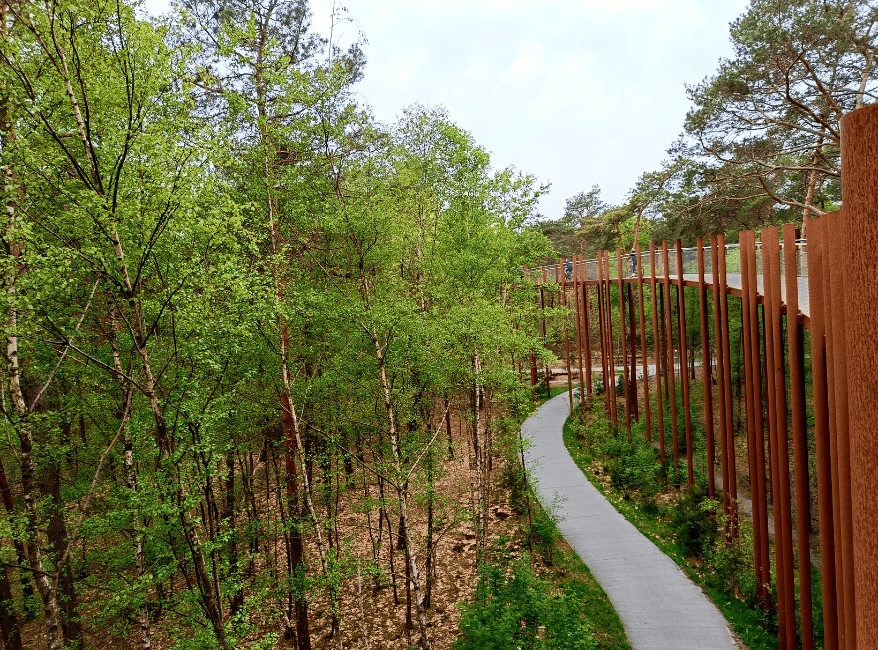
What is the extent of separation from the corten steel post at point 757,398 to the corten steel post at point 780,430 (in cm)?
82

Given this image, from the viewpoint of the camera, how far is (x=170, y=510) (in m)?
5.49

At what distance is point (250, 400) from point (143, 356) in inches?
147

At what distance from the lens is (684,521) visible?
34.2ft

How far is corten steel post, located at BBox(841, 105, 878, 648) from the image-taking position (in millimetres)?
741

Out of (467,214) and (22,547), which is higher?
(467,214)

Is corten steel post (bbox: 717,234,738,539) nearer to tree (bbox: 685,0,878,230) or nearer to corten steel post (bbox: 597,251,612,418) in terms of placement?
tree (bbox: 685,0,878,230)

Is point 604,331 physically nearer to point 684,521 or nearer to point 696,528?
point 684,521

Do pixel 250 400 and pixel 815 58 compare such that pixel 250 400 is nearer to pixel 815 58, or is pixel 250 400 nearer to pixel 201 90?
pixel 201 90

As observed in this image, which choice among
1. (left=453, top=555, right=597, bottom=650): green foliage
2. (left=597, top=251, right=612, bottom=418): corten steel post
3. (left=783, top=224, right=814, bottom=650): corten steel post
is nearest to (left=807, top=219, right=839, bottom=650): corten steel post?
(left=783, top=224, right=814, bottom=650): corten steel post

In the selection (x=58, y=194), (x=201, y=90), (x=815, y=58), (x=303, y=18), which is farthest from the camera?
(x=815, y=58)

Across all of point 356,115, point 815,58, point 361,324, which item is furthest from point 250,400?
point 815,58

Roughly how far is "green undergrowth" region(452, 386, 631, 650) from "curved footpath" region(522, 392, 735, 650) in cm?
28

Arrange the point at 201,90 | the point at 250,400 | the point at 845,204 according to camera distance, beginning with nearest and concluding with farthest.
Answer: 1. the point at 845,204
2. the point at 250,400
3. the point at 201,90

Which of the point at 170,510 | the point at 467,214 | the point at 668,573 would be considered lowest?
the point at 668,573
